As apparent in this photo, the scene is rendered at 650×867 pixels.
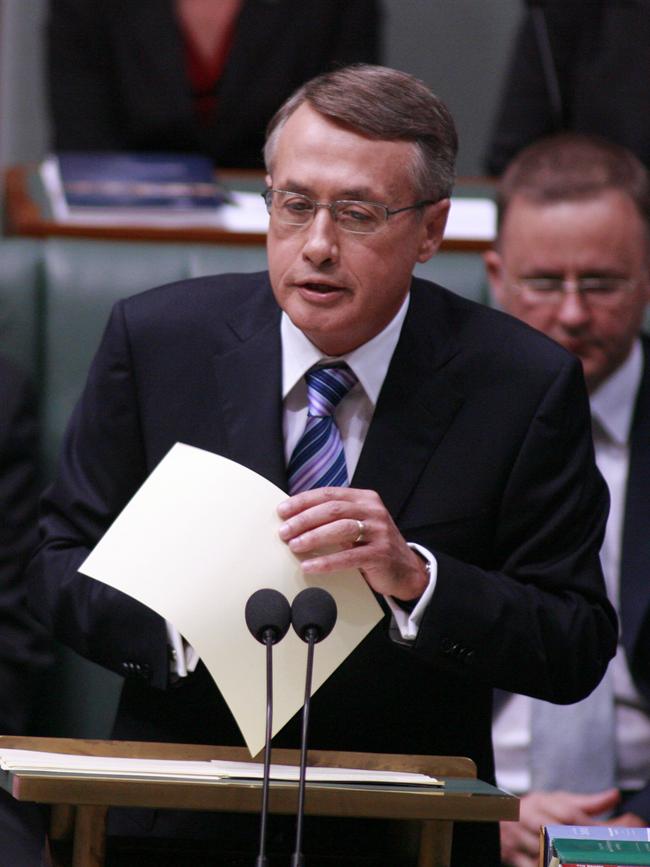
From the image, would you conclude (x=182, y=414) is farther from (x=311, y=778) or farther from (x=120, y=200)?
(x=120, y=200)

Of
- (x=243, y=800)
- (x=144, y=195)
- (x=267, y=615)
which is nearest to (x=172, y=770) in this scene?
(x=243, y=800)

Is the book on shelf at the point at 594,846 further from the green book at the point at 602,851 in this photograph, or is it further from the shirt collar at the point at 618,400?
the shirt collar at the point at 618,400

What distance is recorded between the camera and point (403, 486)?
6.73 ft

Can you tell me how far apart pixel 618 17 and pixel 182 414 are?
201 cm

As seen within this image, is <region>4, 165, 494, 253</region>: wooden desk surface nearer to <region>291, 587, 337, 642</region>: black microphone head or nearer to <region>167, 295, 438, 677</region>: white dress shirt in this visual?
<region>167, 295, 438, 677</region>: white dress shirt

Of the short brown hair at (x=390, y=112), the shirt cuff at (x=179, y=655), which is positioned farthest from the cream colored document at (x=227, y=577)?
the short brown hair at (x=390, y=112)

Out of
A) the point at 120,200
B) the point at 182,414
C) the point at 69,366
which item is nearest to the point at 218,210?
the point at 120,200

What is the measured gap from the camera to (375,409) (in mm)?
2109

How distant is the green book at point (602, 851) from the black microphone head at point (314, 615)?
12.1 inches

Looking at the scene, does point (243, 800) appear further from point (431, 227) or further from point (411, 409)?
point (431, 227)

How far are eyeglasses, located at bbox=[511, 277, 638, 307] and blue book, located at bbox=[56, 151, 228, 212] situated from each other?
2.85 ft

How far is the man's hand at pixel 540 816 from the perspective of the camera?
2.56 m

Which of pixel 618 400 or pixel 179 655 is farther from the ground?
pixel 179 655

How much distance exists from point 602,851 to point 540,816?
108cm
